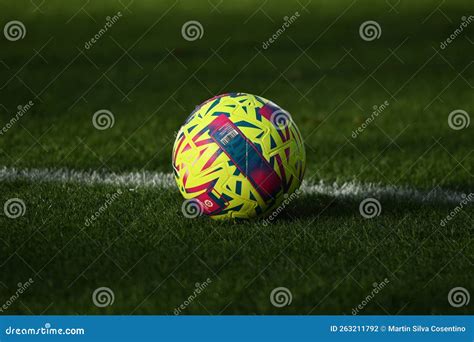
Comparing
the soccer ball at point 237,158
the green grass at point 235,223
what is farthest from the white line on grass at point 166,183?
the soccer ball at point 237,158

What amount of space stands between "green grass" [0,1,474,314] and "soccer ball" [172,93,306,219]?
183mm

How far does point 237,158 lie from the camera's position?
18.7 feet

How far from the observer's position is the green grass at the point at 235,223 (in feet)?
16.7

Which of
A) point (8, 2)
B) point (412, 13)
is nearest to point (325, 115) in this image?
point (412, 13)

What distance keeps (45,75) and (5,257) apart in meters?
6.10

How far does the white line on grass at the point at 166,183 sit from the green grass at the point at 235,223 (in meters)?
0.17

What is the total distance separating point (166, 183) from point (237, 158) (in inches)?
57.0

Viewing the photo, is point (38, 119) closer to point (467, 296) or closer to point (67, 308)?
point (67, 308)

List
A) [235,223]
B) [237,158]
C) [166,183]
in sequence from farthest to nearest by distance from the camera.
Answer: [166,183] → [235,223] → [237,158]

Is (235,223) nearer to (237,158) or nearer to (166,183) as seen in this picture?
(237,158)

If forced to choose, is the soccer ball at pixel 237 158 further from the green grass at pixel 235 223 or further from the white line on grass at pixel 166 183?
the white line on grass at pixel 166 183

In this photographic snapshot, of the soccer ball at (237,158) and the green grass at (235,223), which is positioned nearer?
the green grass at (235,223)

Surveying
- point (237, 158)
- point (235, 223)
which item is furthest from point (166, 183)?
point (237, 158)

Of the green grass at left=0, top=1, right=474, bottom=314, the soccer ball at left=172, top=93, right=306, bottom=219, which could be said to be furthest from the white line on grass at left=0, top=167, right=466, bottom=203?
the soccer ball at left=172, top=93, right=306, bottom=219
